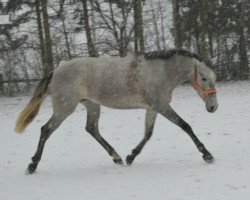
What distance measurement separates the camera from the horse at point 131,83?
609 centimetres

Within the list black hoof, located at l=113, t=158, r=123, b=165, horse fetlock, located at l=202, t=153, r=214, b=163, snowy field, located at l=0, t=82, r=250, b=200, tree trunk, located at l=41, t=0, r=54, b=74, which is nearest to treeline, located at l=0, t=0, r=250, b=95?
tree trunk, located at l=41, t=0, r=54, b=74

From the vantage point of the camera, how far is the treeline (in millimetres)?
17734

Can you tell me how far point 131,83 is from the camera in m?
6.11

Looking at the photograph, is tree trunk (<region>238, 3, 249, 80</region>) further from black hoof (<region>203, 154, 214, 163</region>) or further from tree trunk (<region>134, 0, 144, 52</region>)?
black hoof (<region>203, 154, 214, 163</region>)

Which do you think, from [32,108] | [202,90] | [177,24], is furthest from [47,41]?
[202,90]

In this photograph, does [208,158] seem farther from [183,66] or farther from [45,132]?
[45,132]

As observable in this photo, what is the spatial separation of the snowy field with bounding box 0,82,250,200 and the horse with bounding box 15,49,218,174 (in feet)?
1.50

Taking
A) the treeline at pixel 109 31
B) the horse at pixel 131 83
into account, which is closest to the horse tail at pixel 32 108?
the horse at pixel 131 83

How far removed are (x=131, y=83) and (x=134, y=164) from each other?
124 cm

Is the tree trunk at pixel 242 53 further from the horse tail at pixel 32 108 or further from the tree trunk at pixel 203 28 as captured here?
the horse tail at pixel 32 108

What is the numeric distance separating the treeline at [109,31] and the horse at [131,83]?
1112cm

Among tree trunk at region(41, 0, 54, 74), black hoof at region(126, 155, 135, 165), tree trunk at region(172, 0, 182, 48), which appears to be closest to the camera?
black hoof at region(126, 155, 135, 165)

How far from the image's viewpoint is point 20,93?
1850 centimetres

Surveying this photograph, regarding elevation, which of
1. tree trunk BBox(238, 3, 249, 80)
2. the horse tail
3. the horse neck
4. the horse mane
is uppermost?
the horse mane
